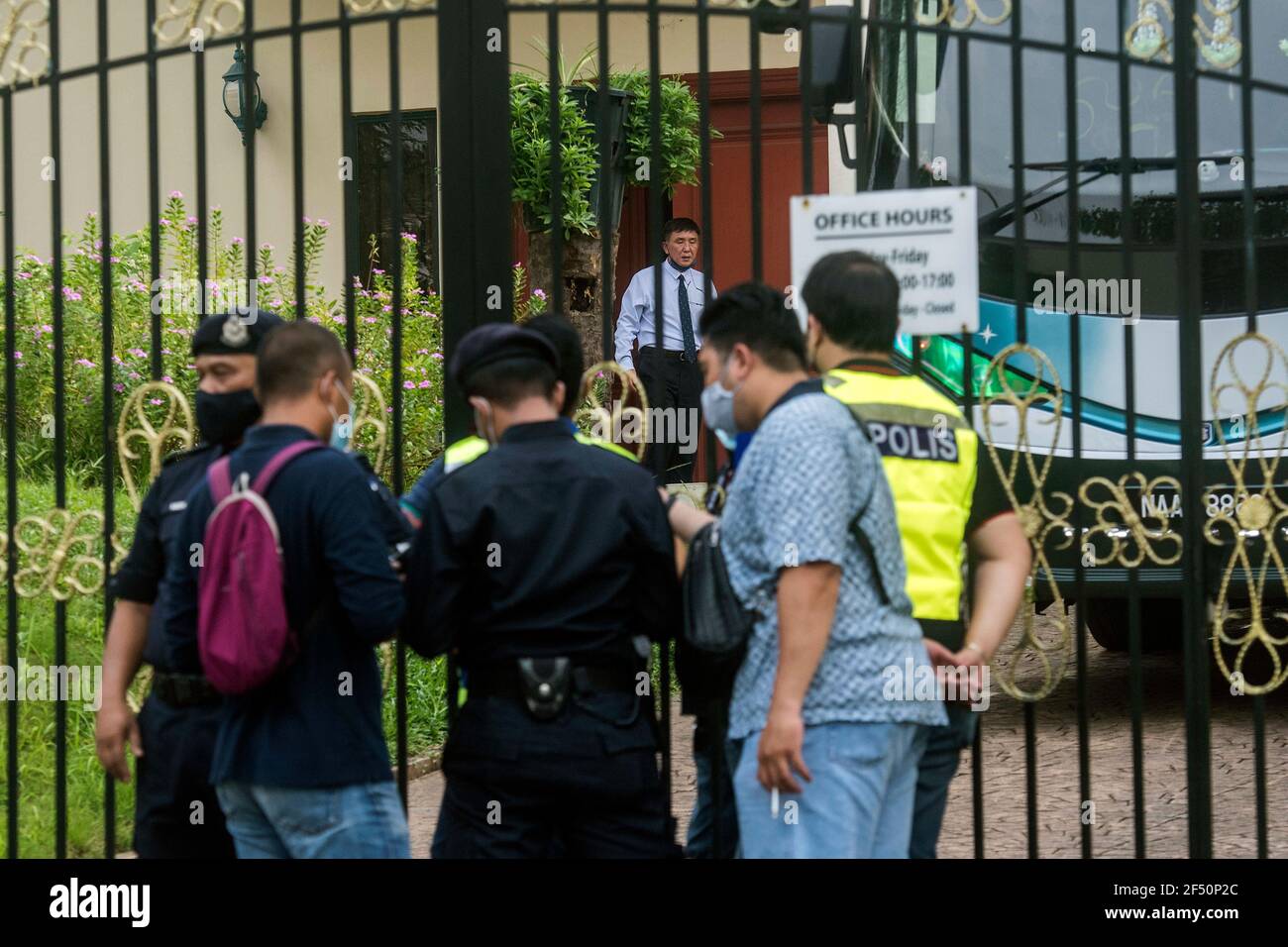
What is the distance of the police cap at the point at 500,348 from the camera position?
3600 millimetres

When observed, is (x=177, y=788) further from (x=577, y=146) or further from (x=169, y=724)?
(x=577, y=146)

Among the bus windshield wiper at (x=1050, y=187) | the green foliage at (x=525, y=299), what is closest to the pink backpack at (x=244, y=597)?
the bus windshield wiper at (x=1050, y=187)

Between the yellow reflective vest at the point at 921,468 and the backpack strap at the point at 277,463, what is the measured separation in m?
1.11

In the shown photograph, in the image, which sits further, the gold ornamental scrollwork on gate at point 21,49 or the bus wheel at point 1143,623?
the bus wheel at point 1143,623

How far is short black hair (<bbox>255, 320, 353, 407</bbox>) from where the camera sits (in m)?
3.54

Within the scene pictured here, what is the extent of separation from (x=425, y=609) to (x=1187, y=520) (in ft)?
6.94

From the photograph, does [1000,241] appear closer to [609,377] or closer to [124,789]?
[609,377]

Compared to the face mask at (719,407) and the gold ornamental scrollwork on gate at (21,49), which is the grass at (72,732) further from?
the face mask at (719,407)

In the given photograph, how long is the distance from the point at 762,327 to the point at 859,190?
0.88 meters

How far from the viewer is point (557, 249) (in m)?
4.32

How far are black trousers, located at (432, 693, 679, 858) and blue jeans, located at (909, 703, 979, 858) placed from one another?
61 cm

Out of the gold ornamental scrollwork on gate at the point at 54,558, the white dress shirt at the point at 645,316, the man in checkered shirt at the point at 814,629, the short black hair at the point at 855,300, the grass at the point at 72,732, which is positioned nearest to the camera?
the man in checkered shirt at the point at 814,629

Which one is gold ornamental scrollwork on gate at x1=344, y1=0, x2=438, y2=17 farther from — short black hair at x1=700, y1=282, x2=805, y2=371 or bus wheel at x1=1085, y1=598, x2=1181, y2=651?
bus wheel at x1=1085, y1=598, x2=1181, y2=651
